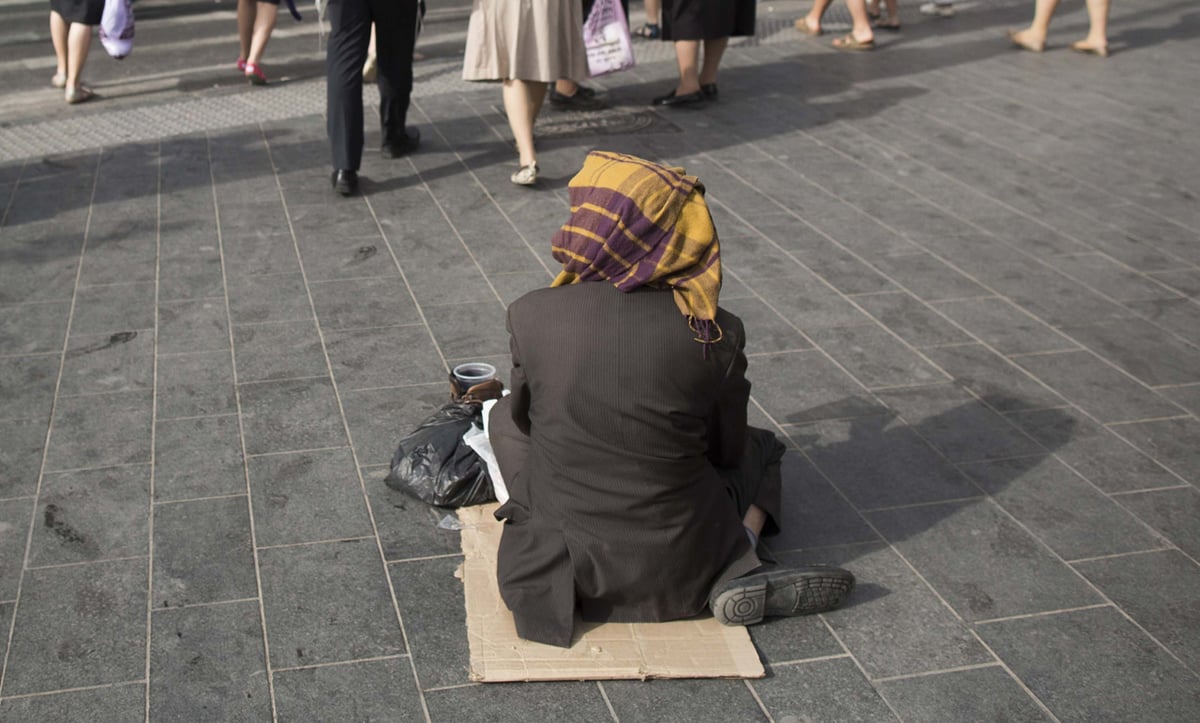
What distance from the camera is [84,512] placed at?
3850mm

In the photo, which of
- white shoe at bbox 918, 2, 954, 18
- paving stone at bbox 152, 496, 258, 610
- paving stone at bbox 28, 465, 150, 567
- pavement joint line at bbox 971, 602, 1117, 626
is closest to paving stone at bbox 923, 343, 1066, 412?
pavement joint line at bbox 971, 602, 1117, 626

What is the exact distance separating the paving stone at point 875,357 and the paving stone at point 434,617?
1.97 metres

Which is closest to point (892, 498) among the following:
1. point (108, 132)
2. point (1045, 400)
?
point (1045, 400)

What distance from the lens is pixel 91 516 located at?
3828 mm

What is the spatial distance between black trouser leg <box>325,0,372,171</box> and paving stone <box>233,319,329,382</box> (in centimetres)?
173

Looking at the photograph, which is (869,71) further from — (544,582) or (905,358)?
(544,582)

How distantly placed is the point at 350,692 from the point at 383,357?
1978 mm

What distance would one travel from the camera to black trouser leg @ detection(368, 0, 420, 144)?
6.82 meters

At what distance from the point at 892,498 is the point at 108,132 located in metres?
5.67

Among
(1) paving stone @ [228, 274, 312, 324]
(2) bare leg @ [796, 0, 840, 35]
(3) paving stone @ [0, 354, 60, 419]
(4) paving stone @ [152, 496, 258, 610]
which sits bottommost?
(4) paving stone @ [152, 496, 258, 610]

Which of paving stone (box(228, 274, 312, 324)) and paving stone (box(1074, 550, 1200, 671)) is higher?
paving stone (box(228, 274, 312, 324))

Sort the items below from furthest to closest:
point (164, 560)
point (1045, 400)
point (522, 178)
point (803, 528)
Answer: point (522, 178), point (1045, 400), point (803, 528), point (164, 560)

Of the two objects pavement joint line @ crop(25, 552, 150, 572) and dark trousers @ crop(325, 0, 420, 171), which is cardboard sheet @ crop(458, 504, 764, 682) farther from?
dark trousers @ crop(325, 0, 420, 171)

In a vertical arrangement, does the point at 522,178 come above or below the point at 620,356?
below
